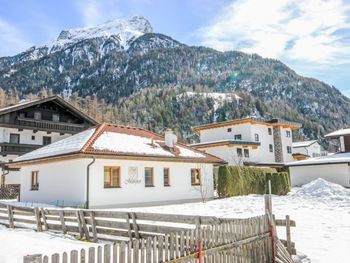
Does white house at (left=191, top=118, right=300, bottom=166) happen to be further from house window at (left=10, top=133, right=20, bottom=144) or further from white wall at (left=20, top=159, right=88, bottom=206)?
white wall at (left=20, top=159, right=88, bottom=206)

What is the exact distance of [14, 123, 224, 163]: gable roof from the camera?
21719 millimetres

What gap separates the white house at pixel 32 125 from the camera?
3888 centimetres

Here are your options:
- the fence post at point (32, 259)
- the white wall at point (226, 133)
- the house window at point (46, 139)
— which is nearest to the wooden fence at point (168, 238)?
the fence post at point (32, 259)

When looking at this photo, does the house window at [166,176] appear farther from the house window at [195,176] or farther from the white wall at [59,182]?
the white wall at [59,182]

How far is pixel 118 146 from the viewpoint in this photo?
909 inches

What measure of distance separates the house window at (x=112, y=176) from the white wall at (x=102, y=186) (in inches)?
9.8

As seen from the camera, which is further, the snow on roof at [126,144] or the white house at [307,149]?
the white house at [307,149]

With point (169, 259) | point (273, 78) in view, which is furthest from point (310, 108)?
point (169, 259)

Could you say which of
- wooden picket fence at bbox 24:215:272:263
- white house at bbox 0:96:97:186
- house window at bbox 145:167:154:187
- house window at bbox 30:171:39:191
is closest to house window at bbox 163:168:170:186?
house window at bbox 145:167:154:187

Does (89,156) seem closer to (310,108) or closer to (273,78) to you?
(310,108)

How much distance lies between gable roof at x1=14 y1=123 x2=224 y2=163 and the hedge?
5.03 feet

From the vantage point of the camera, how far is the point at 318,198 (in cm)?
2514

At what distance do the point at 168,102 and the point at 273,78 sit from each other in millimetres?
80734

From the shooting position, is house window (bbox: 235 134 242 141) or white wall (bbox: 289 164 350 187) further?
house window (bbox: 235 134 242 141)
